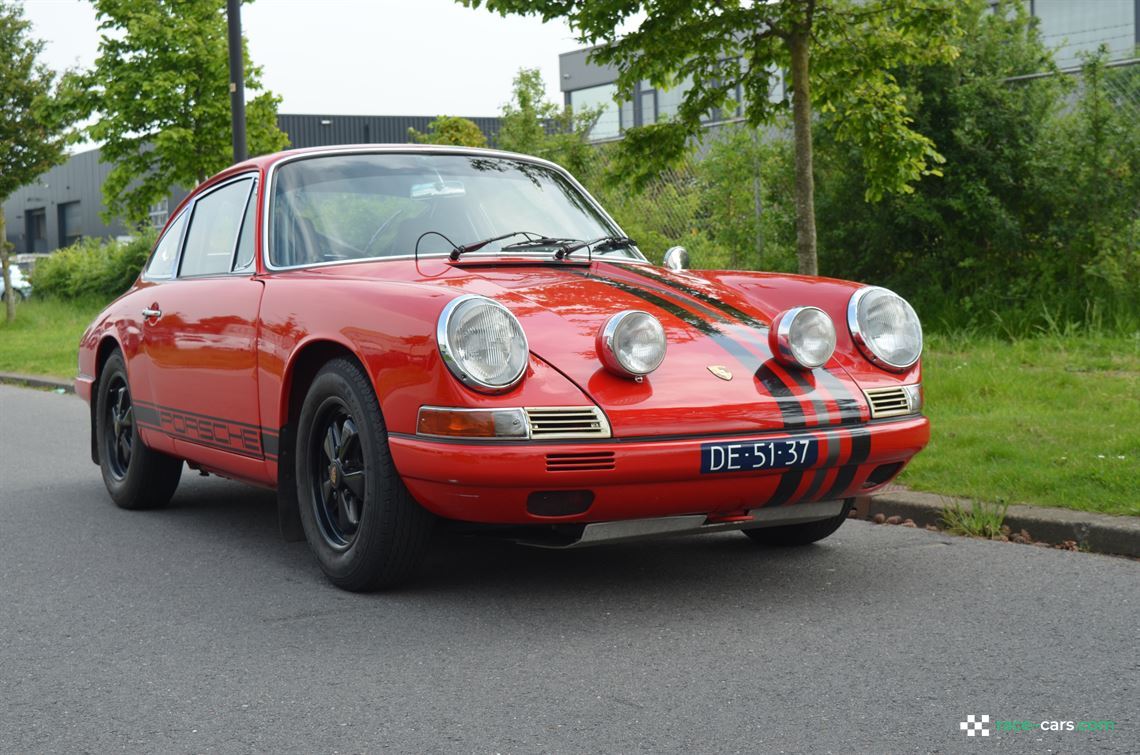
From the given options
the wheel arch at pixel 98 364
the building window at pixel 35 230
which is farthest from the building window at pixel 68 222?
the wheel arch at pixel 98 364

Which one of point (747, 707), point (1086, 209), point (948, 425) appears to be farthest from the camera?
point (1086, 209)

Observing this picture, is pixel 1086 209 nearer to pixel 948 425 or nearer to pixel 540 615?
pixel 948 425

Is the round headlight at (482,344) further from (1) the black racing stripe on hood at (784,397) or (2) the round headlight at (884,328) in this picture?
(2) the round headlight at (884,328)

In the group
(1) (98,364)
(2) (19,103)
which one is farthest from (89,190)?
(1) (98,364)

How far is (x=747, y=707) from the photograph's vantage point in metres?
3.38

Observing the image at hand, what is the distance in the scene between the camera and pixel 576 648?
3953 millimetres

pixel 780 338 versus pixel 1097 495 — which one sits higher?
pixel 780 338

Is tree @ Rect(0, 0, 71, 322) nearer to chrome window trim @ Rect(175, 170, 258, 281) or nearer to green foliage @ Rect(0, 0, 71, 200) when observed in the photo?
green foliage @ Rect(0, 0, 71, 200)

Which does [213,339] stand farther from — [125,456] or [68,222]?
[68,222]

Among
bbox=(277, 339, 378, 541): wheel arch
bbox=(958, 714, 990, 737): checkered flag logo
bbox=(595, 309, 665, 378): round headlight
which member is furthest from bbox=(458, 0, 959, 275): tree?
bbox=(958, 714, 990, 737): checkered flag logo

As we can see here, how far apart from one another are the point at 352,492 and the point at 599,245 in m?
1.52

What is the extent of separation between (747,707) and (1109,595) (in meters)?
1.72

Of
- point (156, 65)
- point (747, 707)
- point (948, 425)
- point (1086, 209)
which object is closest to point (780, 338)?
point (747, 707)

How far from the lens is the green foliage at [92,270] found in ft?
89.9
